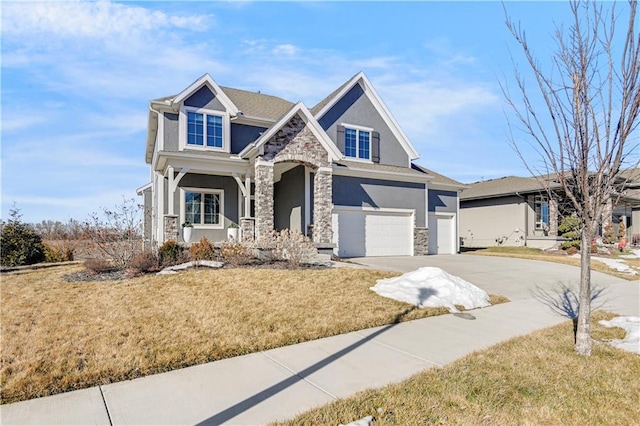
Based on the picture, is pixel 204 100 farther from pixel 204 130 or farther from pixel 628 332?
pixel 628 332

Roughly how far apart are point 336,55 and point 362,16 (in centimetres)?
332

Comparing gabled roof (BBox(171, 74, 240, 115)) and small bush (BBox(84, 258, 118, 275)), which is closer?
small bush (BBox(84, 258, 118, 275))

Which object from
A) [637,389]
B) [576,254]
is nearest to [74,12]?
[637,389]

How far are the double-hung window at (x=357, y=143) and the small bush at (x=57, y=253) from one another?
13855 mm

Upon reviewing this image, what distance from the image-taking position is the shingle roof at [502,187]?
23.2m

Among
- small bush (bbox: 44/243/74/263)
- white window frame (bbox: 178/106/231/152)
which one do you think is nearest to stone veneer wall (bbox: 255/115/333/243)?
white window frame (bbox: 178/106/231/152)

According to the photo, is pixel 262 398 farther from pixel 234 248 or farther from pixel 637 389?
pixel 234 248

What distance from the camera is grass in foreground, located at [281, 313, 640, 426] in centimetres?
331

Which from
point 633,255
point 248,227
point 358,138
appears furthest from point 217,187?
point 633,255

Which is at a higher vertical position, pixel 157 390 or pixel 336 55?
pixel 336 55

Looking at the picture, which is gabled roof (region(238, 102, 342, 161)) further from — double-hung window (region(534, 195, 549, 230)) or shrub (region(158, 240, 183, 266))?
double-hung window (region(534, 195, 549, 230))

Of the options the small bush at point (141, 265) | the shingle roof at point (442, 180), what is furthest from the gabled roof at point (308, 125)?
the shingle roof at point (442, 180)

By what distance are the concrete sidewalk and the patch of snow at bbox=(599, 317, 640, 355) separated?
48.7 inches

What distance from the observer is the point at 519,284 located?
10883 millimetres
